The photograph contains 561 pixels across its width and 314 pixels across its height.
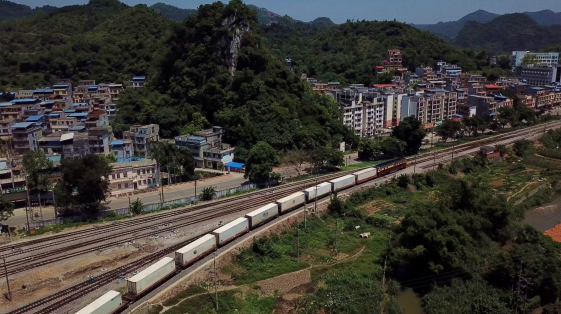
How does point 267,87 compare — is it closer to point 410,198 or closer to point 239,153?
point 239,153

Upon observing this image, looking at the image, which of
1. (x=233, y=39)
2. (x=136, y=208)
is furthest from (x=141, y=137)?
(x=233, y=39)

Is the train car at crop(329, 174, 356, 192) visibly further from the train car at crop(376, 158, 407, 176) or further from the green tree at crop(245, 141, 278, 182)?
the green tree at crop(245, 141, 278, 182)

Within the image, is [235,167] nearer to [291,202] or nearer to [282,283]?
[291,202]

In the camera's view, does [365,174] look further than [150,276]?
Yes

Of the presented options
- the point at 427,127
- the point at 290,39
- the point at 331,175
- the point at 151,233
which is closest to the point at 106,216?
the point at 151,233

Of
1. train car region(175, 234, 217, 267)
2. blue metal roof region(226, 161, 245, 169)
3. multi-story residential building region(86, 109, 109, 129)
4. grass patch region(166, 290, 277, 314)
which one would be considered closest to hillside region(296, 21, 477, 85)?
blue metal roof region(226, 161, 245, 169)

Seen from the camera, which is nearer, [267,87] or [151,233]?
[151,233]

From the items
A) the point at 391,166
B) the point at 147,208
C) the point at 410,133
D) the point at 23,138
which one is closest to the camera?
the point at 147,208
